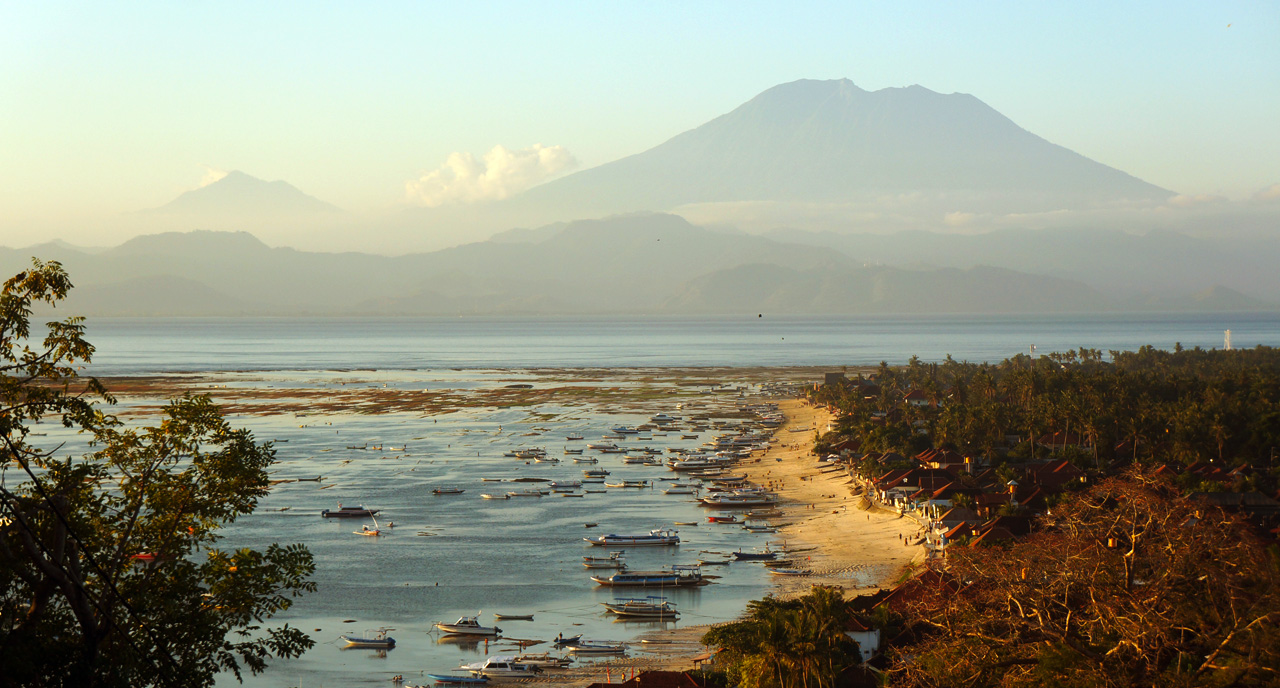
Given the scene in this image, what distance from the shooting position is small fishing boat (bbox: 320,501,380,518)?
49.5 m

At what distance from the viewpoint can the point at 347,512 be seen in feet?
163

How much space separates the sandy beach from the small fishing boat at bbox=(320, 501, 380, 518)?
1976 cm

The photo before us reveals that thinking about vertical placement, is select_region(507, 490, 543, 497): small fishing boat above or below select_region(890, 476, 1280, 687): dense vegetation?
below

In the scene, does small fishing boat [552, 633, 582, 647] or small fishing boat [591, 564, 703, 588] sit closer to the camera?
small fishing boat [552, 633, 582, 647]

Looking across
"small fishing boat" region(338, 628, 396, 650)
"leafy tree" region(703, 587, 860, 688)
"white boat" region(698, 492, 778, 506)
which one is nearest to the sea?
"small fishing boat" region(338, 628, 396, 650)

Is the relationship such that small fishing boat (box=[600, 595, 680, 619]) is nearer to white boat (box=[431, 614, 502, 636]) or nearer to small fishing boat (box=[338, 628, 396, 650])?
white boat (box=[431, 614, 502, 636])

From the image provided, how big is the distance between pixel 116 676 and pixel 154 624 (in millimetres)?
1020

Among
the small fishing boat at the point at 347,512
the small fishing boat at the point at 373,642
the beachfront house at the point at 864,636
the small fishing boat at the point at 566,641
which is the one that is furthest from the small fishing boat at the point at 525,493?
the beachfront house at the point at 864,636

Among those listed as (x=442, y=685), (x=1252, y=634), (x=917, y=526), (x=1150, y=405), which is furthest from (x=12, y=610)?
(x=1150, y=405)

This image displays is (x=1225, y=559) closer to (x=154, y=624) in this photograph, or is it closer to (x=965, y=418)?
(x=154, y=624)

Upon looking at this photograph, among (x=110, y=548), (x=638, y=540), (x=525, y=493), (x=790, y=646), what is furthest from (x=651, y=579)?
(x=110, y=548)

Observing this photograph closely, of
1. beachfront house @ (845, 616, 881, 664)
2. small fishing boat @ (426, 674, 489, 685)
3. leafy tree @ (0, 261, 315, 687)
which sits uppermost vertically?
leafy tree @ (0, 261, 315, 687)

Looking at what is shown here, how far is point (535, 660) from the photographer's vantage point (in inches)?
1175

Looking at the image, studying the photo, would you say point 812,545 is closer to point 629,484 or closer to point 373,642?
point 629,484
